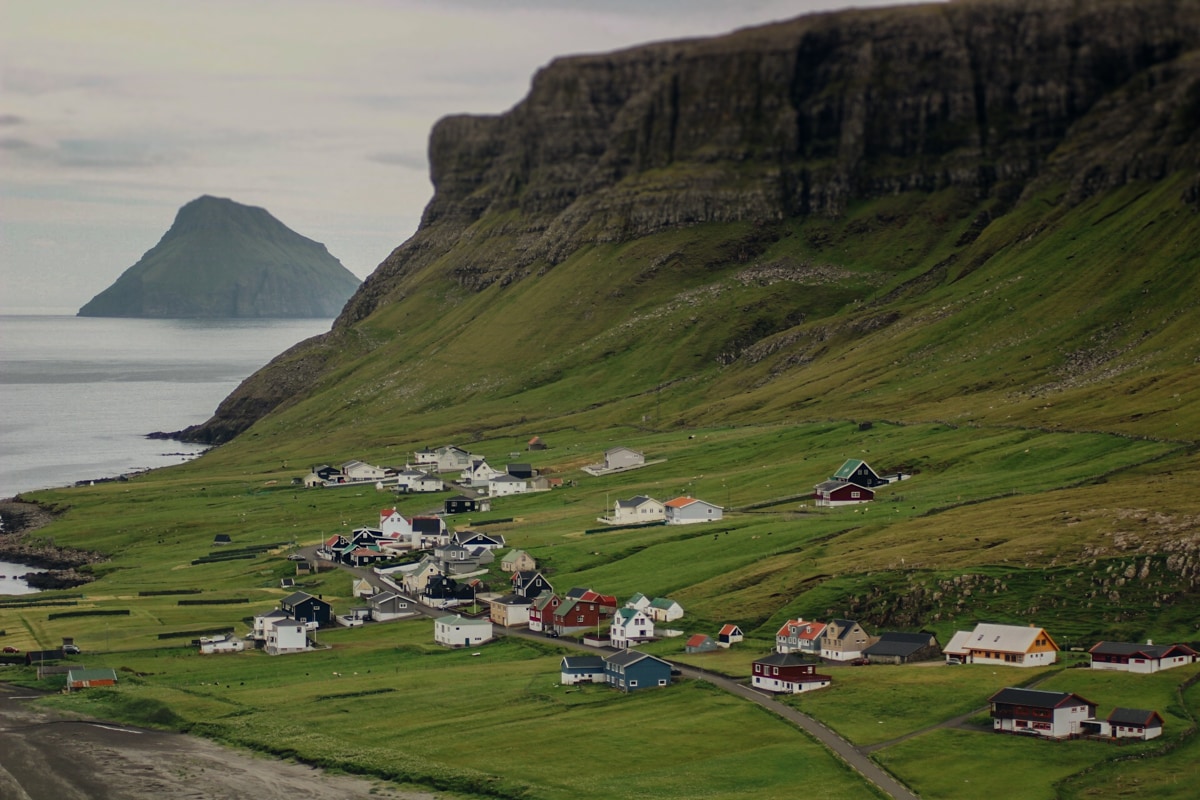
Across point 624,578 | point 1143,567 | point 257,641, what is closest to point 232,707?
point 257,641

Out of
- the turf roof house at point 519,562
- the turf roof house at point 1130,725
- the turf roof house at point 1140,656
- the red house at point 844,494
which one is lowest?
the turf roof house at point 1130,725

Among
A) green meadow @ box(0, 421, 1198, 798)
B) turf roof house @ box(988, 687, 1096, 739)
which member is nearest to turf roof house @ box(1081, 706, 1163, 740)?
turf roof house @ box(988, 687, 1096, 739)

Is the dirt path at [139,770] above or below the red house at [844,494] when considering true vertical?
below

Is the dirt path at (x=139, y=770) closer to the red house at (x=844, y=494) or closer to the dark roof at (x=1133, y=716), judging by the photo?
the dark roof at (x=1133, y=716)

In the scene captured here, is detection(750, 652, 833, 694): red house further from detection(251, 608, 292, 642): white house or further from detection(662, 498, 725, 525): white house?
detection(662, 498, 725, 525): white house

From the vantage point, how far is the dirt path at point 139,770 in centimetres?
9219

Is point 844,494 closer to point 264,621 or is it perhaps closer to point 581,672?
point 264,621

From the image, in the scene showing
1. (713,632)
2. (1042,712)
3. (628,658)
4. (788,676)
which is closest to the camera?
(1042,712)

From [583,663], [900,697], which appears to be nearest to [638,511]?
[583,663]

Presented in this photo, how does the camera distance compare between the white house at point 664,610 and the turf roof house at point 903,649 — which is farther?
the white house at point 664,610

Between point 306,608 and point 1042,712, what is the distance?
69.3 meters

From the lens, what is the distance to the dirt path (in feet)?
302

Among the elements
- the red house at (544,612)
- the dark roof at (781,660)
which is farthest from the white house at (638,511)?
the dark roof at (781,660)

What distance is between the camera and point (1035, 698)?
9456cm
